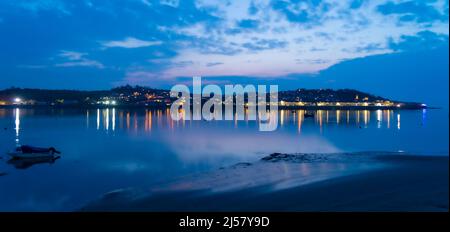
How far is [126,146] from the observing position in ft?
104

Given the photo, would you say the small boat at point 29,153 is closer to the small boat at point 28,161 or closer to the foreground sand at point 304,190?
the small boat at point 28,161

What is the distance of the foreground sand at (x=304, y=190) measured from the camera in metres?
10.2

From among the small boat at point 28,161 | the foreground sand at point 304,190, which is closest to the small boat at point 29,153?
the small boat at point 28,161

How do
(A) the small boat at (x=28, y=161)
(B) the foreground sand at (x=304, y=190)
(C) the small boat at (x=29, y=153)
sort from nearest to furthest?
1. (B) the foreground sand at (x=304, y=190)
2. (A) the small boat at (x=28, y=161)
3. (C) the small boat at (x=29, y=153)

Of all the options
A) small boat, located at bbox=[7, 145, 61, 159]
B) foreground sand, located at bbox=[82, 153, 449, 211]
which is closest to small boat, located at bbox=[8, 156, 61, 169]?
small boat, located at bbox=[7, 145, 61, 159]

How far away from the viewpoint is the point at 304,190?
40.1ft

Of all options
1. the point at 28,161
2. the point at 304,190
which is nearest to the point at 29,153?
the point at 28,161

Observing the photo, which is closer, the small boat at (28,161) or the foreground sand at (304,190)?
the foreground sand at (304,190)

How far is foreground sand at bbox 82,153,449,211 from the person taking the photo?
10171 mm

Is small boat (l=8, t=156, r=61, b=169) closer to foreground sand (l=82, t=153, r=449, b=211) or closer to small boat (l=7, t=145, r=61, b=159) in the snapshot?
small boat (l=7, t=145, r=61, b=159)

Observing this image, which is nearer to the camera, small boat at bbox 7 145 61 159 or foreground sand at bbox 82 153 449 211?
foreground sand at bbox 82 153 449 211
